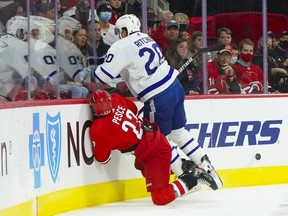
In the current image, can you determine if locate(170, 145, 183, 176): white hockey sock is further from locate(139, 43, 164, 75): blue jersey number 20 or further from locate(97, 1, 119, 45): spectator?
locate(97, 1, 119, 45): spectator

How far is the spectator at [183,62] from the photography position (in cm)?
892

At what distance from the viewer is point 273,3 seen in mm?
9414

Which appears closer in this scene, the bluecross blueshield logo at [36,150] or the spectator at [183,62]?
the bluecross blueshield logo at [36,150]

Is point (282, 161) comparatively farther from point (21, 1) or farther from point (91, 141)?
point (21, 1)

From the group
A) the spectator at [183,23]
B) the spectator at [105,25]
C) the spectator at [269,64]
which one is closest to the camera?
the spectator at [105,25]

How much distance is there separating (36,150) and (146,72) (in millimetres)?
1405

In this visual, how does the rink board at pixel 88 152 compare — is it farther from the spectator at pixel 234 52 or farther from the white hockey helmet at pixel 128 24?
the white hockey helmet at pixel 128 24

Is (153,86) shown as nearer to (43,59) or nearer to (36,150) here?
(43,59)

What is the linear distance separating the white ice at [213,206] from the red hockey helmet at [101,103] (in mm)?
673

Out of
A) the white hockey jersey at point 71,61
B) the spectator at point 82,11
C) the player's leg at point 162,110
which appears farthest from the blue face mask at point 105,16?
the player's leg at point 162,110

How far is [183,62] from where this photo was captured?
893 cm

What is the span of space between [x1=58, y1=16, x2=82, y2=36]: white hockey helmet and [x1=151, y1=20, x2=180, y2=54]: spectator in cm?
99

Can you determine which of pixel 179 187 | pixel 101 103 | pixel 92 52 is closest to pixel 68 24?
pixel 92 52

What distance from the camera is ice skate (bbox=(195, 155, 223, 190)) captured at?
8.23 m
